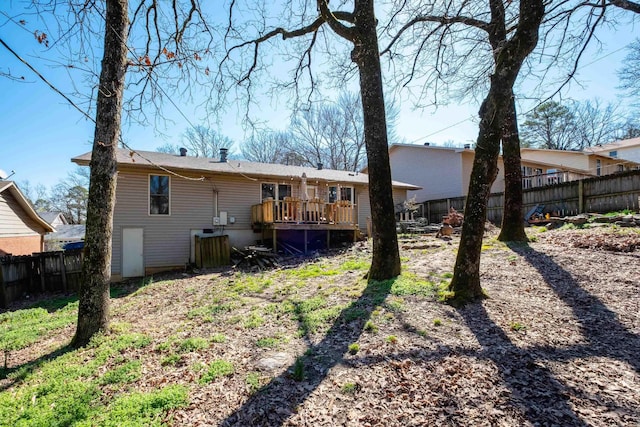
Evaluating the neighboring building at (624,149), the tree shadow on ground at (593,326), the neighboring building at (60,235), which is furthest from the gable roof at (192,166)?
the neighboring building at (624,149)

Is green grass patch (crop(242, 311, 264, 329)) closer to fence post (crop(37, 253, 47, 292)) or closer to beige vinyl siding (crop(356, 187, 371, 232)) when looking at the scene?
fence post (crop(37, 253, 47, 292))

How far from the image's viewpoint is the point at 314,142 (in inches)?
1077

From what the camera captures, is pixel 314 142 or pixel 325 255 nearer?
pixel 325 255

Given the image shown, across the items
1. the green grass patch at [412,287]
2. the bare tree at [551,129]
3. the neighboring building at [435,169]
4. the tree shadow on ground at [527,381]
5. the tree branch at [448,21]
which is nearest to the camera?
the tree shadow on ground at [527,381]

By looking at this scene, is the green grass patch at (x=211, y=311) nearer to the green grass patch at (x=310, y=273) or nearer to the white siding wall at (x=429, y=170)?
the green grass patch at (x=310, y=273)

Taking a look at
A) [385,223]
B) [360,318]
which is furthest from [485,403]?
[385,223]

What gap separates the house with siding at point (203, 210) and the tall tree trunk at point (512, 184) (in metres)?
5.79

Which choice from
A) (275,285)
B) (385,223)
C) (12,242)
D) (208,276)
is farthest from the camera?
(12,242)

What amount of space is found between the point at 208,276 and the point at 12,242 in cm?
1044

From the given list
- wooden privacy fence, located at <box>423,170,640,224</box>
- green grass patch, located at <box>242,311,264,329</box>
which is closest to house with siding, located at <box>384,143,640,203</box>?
wooden privacy fence, located at <box>423,170,640,224</box>

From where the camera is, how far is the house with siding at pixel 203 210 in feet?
33.4

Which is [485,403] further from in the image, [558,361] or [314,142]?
[314,142]

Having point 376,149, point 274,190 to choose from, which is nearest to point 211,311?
point 376,149

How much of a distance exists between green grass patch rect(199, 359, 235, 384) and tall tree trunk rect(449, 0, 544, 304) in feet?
9.93
